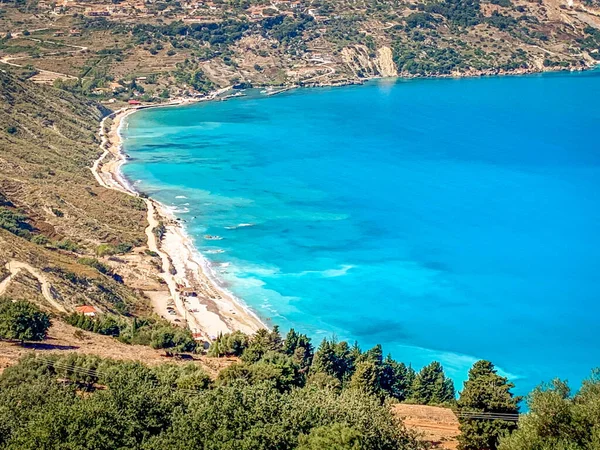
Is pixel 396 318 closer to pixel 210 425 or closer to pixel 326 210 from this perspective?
pixel 326 210

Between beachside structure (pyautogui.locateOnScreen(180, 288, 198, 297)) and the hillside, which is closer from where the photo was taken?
beachside structure (pyautogui.locateOnScreen(180, 288, 198, 297))

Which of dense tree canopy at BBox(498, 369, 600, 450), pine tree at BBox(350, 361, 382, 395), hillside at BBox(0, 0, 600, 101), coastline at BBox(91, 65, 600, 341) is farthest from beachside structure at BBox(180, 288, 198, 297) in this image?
hillside at BBox(0, 0, 600, 101)

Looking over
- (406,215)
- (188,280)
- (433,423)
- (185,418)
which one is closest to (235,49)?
(406,215)

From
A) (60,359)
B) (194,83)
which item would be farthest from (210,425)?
(194,83)

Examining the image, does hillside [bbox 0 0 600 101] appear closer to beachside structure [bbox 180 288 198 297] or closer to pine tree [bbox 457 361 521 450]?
beachside structure [bbox 180 288 198 297]

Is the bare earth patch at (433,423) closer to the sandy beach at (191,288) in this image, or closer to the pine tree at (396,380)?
the pine tree at (396,380)

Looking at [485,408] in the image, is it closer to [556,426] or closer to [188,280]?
[556,426]
